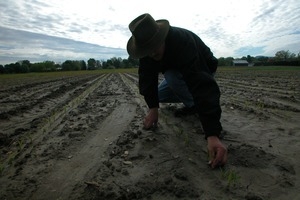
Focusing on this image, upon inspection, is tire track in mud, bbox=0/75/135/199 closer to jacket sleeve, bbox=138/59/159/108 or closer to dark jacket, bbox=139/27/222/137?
jacket sleeve, bbox=138/59/159/108

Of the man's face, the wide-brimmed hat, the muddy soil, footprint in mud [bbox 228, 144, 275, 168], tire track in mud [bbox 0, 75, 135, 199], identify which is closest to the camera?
the muddy soil

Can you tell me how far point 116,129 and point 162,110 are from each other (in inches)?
55.7

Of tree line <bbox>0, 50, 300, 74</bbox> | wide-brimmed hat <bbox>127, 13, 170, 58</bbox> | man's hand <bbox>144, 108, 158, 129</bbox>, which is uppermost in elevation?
wide-brimmed hat <bbox>127, 13, 170, 58</bbox>

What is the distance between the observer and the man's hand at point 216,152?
8.06 ft

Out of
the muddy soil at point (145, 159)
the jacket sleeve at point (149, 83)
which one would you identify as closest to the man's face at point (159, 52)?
the jacket sleeve at point (149, 83)

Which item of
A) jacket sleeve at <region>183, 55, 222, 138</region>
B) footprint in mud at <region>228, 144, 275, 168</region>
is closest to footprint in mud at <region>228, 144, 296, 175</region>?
footprint in mud at <region>228, 144, 275, 168</region>

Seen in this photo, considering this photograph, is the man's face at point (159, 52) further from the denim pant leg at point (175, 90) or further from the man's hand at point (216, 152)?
the man's hand at point (216, 152)

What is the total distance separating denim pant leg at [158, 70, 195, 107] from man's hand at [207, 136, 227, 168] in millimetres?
1642

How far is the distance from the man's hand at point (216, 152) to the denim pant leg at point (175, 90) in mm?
1642

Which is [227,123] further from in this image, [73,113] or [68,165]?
[73,113]

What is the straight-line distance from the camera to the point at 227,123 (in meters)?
4.12

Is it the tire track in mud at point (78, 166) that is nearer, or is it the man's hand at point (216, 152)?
the tire track in mud at point (78, 166)

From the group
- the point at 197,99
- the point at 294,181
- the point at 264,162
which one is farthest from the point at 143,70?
the point at 294,181

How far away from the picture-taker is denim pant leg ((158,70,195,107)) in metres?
4.03
